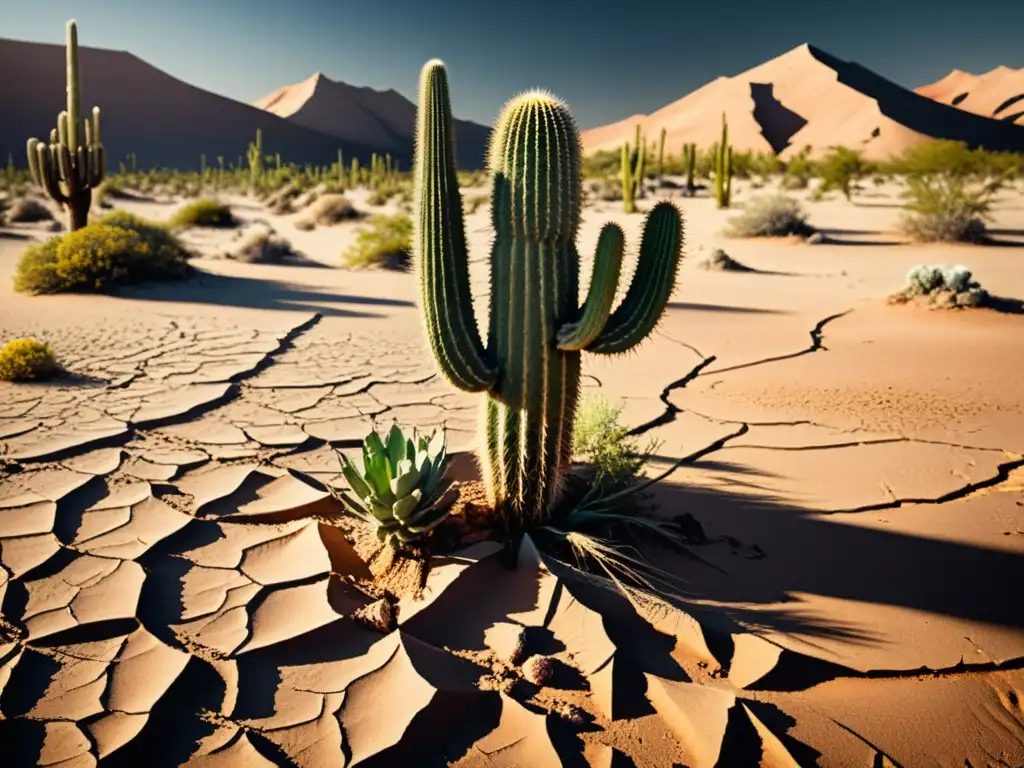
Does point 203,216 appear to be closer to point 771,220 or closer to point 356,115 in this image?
point 771,220

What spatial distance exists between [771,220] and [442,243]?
16.5 metres

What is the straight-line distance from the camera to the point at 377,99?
10906 cm

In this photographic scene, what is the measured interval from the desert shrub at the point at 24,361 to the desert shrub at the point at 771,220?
15680mm

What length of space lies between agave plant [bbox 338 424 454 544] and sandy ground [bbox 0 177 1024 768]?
24cm

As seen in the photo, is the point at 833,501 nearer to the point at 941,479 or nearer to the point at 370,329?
the point at 941,479

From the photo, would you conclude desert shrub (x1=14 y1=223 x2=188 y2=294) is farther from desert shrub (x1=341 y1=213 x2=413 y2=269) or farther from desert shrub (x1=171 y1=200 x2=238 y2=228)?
desert shrub (x1=171 y1=200 x2=238 y2=228)

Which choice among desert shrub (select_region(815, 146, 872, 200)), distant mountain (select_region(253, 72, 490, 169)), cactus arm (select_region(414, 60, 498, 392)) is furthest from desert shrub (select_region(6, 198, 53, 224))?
distant mountain (select_region(253, 72, 490, 169))

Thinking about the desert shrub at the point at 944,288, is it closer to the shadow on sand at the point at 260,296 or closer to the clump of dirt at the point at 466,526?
the shadow on sand at the point at 260,296

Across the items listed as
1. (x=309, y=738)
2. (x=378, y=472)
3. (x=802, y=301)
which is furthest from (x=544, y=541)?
(x=802, y=301)

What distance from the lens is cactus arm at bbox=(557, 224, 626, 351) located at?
3422mm

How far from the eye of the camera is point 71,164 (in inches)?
516

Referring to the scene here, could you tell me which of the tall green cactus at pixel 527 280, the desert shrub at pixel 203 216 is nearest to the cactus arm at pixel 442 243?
the tall green cactus at pixel 527 280

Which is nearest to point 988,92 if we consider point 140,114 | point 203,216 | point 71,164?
point 140,114

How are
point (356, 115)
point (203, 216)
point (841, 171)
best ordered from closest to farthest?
point (203, 216) < point (841, 171) < point (356, 115)
